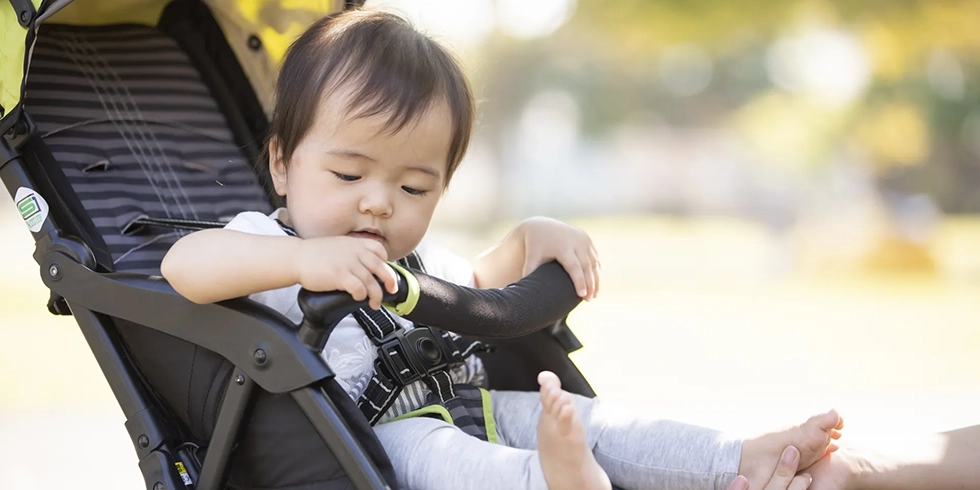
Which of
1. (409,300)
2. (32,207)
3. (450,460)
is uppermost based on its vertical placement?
(32,207)

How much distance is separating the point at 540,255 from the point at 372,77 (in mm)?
541

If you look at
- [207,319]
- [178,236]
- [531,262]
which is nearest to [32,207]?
[178,236]

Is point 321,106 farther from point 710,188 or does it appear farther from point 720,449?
point 710,188

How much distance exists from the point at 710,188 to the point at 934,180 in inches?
148

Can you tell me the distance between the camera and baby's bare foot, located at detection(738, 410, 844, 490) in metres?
1.80

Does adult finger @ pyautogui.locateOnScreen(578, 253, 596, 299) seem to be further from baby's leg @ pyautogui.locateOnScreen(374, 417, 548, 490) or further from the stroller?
baby's leg @ pyautogui.locateOnScreen(374, 417, 548, 490)

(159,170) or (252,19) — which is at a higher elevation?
(252,19)

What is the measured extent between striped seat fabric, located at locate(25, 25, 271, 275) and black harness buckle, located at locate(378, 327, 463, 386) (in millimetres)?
583

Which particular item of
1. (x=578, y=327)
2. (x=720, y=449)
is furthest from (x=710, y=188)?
(x=720, y=449)

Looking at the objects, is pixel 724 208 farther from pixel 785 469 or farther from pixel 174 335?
pixel 174 335

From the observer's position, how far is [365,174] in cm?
188

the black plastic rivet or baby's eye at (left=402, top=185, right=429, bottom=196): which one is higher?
the black plastic rivet

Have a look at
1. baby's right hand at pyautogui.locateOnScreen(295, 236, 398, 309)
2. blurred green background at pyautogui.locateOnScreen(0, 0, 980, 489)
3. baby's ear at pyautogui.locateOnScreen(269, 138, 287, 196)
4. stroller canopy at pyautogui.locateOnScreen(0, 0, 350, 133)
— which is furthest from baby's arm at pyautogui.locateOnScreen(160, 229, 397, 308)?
stroller canopy at pyautogui.locateOnScreen(0, 0, 350, 133)

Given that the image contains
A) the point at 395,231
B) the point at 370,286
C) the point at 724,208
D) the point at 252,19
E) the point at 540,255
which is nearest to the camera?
the point at 370,286
